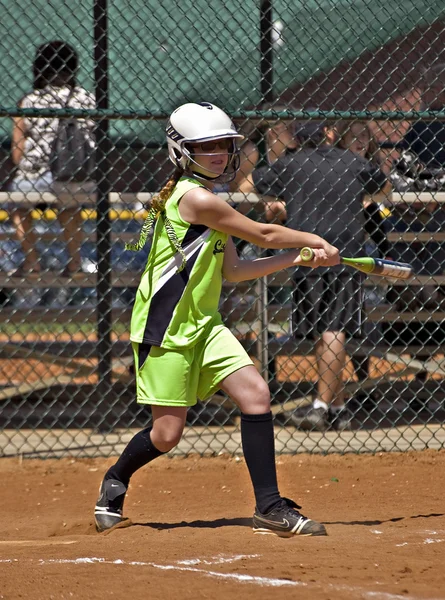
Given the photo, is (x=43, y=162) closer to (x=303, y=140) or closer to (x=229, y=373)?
(x=303, y=140)

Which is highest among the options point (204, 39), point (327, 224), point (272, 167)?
point (204, 39)

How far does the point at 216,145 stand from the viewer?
3967mm

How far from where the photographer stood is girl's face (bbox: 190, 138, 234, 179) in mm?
3945

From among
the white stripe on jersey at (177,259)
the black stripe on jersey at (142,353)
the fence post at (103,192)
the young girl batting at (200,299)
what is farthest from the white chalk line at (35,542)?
the fence post at (103,192)

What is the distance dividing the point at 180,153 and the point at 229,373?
3.23 feet

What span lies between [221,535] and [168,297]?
41.8 inches

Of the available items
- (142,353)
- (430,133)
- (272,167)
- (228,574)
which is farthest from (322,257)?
(430,133)

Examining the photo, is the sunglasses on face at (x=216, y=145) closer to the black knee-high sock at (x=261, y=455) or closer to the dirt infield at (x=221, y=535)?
the black knee-high sock at (x=261, y=455)

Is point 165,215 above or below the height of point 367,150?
above

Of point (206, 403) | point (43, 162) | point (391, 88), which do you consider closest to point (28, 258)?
point (43, 162)

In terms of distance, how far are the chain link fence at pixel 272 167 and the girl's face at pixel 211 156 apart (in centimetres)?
209

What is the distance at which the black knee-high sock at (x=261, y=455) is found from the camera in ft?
13.0

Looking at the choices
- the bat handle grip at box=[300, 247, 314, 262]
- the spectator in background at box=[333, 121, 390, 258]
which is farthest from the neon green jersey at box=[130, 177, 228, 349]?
the spectator in background at box=[333, 121, 390, 258]

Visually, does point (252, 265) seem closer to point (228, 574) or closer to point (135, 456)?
point (135, 456)
